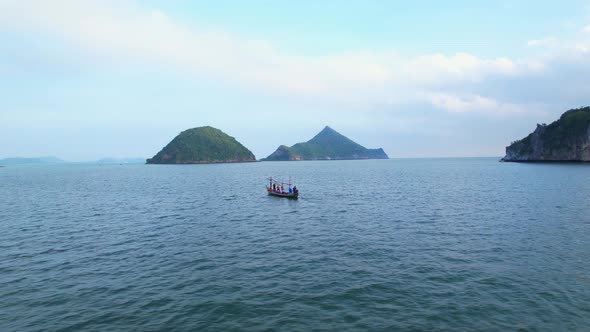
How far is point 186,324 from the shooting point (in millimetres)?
15750

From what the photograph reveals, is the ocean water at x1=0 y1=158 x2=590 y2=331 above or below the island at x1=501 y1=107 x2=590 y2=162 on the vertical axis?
below

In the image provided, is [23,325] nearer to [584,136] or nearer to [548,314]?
[548,314]

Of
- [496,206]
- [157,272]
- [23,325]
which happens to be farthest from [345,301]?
[496,206]

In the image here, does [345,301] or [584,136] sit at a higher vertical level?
[584,136]

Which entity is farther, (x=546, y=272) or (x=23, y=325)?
(x=546, y=272)

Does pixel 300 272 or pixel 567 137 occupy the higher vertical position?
pixel 567 137

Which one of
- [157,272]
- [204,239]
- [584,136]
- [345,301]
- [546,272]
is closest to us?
[345,301]

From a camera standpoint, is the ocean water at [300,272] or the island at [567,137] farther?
the island at [567,137]

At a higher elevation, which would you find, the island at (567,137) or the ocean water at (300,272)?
the island at (567,137)

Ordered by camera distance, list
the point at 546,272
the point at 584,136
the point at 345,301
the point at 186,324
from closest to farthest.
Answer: the point at 186,324 → the point at 345,301 → the point at 546,272 → the point at 584,136

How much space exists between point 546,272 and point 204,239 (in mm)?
30626

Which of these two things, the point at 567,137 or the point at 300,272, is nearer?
the point at 300,272

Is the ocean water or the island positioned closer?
the ocean water

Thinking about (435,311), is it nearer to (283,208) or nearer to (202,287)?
(202,287)
